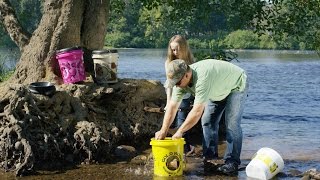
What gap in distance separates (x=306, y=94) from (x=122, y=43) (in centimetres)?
6159

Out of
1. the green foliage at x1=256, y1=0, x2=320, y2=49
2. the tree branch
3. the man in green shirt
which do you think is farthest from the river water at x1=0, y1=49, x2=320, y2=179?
the tree branch

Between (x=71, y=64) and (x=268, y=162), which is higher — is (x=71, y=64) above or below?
above

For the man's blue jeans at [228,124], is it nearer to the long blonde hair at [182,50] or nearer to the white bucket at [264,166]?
the white bucket at [264,166]

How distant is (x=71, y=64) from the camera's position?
9.23 metres

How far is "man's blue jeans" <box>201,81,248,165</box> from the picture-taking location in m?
7.15

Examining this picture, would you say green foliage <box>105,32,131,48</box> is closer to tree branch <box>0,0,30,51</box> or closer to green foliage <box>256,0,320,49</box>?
green foliage <box>256,0,320,49</box>

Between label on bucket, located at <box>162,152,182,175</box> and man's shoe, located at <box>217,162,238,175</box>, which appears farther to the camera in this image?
man's shoe, located at <box>217,162,238,175</box>

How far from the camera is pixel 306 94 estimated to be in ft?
66.2

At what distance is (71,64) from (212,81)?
10.2 ft

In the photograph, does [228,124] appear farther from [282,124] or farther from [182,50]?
[282,124]

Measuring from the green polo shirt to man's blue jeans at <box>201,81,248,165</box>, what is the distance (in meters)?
0.12

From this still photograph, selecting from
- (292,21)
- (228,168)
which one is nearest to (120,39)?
(292,21)

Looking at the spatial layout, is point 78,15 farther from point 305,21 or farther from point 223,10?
point 305,21

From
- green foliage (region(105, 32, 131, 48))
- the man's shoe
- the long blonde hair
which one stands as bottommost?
green foliage (region(105, 32, 131, 48))
